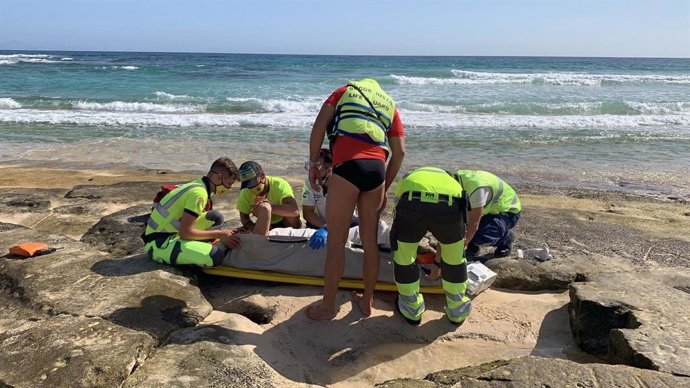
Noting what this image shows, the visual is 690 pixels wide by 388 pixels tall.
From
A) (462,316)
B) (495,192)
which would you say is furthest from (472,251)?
(462,316)

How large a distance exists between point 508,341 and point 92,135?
1151 cm

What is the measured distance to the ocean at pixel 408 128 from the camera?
9711mm

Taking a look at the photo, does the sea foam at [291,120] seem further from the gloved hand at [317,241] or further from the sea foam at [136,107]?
the gloved hand at [317,241]

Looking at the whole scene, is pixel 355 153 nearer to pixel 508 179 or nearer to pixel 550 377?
pixel 550 377

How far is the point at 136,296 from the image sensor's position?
142 inches

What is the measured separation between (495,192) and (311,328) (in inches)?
81.2

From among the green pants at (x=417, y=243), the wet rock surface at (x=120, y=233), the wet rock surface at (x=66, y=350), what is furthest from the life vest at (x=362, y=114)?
the wet rock surface at (x=120, y=233)

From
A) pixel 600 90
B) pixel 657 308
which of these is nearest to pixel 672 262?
pixel 657 308

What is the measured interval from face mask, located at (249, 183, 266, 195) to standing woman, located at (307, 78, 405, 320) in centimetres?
116

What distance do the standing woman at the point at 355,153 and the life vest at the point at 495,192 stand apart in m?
0.90

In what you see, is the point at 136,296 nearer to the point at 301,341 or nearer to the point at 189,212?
the point at 189,212

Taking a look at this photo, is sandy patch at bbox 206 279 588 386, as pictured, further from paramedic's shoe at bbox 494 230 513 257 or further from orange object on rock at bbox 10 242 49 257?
orange object on rock at bbox 10 242 49 257

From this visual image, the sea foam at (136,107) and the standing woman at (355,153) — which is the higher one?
the standing woman at (355,153)

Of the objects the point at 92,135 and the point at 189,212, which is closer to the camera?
the point at 189,212
